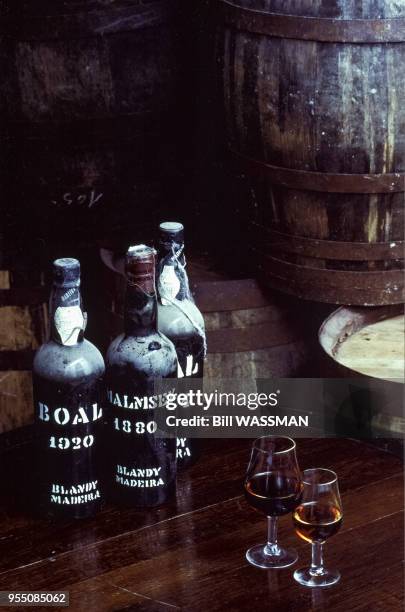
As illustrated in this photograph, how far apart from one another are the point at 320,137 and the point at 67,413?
3.45 ft

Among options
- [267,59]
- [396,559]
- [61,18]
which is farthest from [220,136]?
[396,559]

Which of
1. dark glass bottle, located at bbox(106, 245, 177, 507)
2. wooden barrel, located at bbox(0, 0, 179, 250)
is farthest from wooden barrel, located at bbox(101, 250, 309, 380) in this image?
dark glass bottle, located at bbox(106, 245, 177, 507)

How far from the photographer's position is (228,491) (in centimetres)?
201

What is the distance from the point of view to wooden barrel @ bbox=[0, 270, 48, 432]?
297 centimetres

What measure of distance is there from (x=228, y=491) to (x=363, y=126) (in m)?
0.99

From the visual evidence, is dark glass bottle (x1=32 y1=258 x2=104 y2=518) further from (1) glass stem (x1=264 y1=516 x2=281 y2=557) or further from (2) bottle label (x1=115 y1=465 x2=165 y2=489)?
(1) glass stem (x1=264 y1=516 x2=281 y2=557)

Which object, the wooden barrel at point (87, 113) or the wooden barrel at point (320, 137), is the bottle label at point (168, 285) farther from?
the wooden barrel at point (87, 113)

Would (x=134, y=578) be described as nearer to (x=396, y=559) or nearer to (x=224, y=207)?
(x=396, y=559)

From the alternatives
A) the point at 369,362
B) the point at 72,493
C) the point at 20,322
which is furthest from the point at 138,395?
the point at 20,322

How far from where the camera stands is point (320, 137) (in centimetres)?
259

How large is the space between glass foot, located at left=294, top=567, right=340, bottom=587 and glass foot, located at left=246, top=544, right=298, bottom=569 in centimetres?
3

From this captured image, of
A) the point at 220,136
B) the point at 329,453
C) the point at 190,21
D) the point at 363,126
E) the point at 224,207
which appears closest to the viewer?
the point at 329,453

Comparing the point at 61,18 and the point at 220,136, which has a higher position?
the point at 61,18

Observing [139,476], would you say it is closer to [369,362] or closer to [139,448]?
[139,448]
